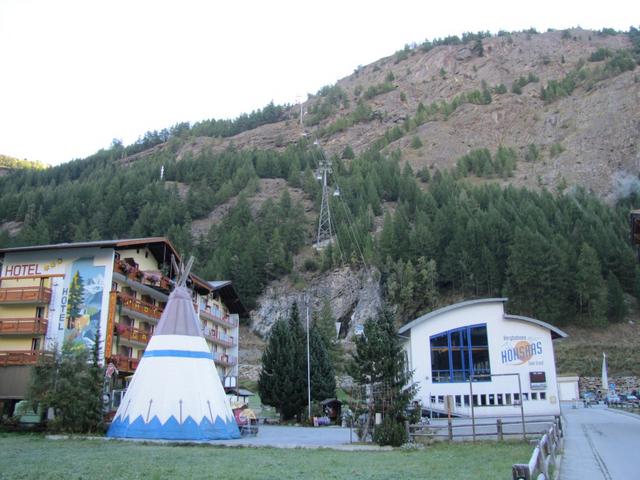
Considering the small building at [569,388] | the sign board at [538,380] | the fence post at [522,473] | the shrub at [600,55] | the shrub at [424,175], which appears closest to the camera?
the fence post at [522,473]

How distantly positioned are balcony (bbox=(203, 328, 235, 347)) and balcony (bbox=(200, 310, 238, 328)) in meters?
1.07

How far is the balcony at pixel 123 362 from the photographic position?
121ft

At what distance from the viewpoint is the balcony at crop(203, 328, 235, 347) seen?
53.0m

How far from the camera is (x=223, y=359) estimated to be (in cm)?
5603

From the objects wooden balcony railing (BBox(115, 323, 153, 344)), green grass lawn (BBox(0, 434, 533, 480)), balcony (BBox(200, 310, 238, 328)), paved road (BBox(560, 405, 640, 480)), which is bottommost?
green grass lawn (BBox(0, 434, 533, 480))

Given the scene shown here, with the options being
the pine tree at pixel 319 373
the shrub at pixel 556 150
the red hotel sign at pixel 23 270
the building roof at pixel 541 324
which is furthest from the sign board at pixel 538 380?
the shrub at pixel 556 150

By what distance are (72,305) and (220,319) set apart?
68.4 feet

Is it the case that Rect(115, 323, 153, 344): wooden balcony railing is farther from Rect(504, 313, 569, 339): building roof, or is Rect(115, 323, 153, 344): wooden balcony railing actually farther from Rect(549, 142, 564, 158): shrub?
Rect(549, 142, 564, 158): shrub

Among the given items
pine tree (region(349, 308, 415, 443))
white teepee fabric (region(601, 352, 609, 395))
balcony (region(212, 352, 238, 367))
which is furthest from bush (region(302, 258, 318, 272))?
pine tree (region(349, 308, 415, 443))

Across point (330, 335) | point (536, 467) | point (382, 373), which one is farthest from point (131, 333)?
point (536, 467)

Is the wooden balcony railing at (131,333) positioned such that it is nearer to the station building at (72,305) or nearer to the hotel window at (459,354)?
the station building at (72,305)

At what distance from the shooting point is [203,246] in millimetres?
93312

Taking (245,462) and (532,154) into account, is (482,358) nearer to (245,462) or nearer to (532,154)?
(245,462)

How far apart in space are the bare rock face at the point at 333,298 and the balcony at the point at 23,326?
1560 inches
